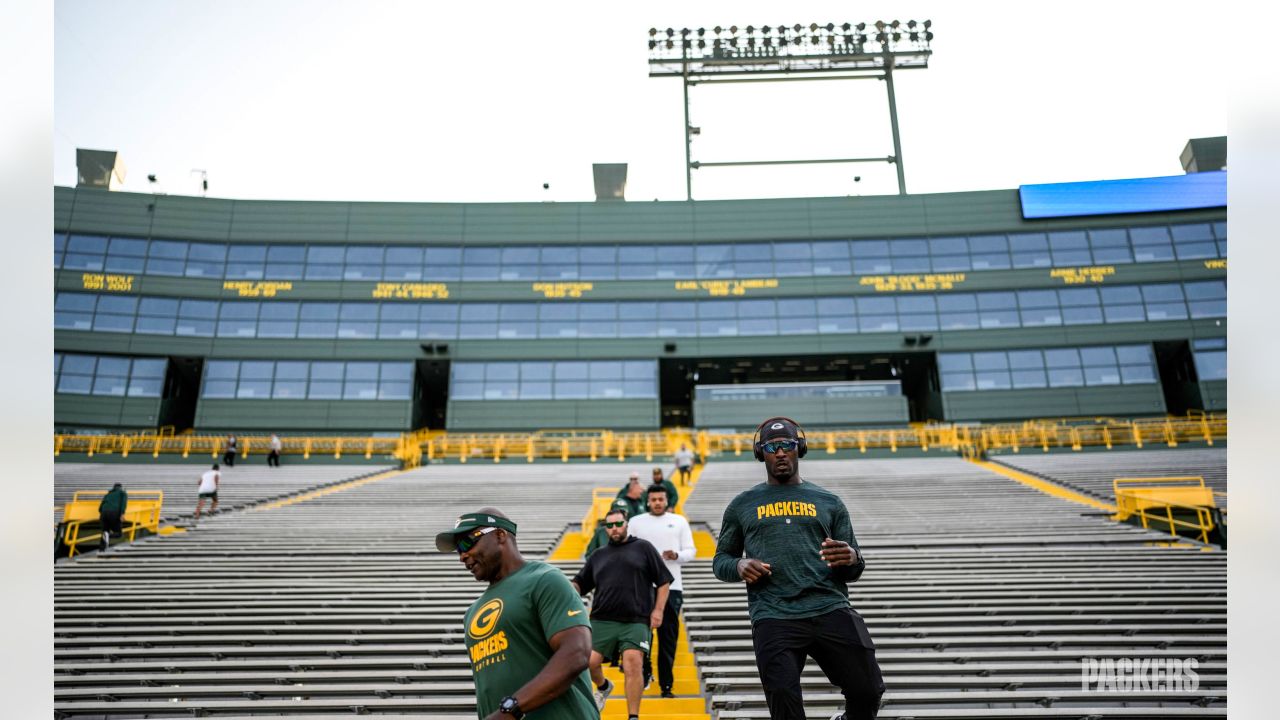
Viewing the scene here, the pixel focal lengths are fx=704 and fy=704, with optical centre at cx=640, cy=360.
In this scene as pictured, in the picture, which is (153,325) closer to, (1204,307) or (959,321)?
(959,321)

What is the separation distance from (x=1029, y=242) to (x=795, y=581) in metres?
38.8

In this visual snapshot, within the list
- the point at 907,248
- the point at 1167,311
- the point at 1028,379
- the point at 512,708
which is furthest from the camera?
the point at 907,248

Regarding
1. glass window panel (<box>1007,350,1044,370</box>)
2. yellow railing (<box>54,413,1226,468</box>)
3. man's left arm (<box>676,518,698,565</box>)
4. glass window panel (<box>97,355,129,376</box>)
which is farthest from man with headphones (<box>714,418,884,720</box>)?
glass window panel (<box>97,355,129,376</box>)

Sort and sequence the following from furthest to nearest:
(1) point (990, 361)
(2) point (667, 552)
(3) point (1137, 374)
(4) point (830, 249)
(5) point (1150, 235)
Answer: (4) point (830, 249), (5) point (1150, 235), (1) point (990, 361), (3) point (1137, 374), (2) point (667, 552)

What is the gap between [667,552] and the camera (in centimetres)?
630

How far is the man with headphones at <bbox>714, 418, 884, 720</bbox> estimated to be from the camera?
3.50 metres

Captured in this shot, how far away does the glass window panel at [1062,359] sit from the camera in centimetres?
3419

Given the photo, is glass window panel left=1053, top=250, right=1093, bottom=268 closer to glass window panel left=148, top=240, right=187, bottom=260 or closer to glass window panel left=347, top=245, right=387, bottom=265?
glass window panel left=347, top=245, right=387, bottom=265

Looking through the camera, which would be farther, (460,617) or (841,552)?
(460,617)

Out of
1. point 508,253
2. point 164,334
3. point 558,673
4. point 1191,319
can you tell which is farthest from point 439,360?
point 1191,319

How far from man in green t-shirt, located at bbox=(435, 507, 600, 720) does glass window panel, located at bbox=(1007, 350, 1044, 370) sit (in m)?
36.5

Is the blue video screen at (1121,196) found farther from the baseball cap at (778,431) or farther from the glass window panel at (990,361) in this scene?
the baseball cap at (778,431)

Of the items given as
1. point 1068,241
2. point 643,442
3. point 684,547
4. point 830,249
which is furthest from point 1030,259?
point 684,547
